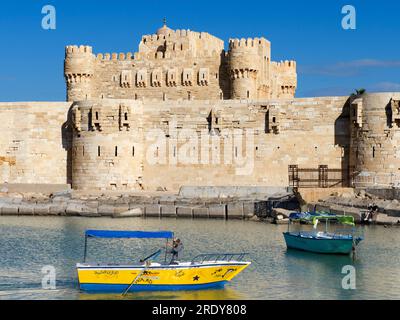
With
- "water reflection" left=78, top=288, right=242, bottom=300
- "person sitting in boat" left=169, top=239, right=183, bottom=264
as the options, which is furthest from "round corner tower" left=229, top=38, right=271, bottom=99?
"water reflection" left=78, top=288, right=242, bottom=300

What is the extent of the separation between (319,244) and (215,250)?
291cm

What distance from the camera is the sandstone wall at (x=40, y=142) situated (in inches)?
1581

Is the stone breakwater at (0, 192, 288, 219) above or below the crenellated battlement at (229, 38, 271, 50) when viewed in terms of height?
below

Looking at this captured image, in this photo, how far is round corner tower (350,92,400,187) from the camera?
3444cm

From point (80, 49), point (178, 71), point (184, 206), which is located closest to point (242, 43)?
point (178, 71)

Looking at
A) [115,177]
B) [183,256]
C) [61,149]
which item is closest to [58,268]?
[183,256]

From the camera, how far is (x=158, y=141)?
1529 inches

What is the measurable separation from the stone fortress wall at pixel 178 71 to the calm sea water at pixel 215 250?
439 inches

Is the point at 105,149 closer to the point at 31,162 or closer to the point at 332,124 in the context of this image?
the point at 31,162

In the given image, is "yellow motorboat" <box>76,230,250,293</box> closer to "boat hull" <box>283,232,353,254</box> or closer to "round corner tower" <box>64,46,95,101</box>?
"boat hull" <box>283,232,353,254</box>

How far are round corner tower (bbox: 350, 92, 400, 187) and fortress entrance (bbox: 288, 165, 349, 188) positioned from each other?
1.02m

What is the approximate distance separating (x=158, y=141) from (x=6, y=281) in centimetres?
1969
